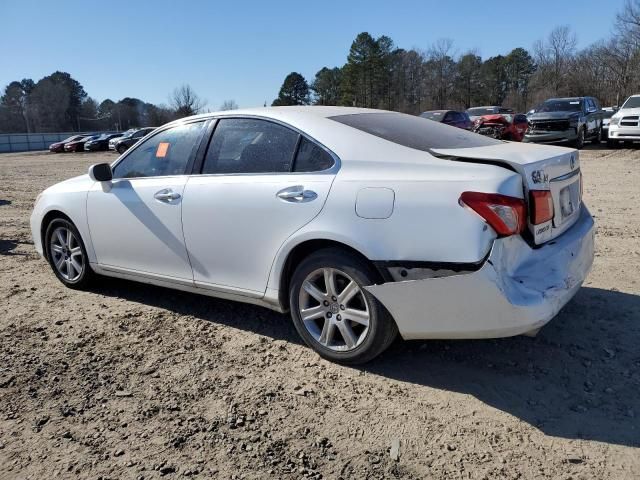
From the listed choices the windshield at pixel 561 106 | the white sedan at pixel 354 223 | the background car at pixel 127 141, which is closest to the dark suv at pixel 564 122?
the windshield at pixel 561 106

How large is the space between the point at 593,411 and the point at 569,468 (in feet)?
1.79

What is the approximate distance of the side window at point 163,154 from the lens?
13.7ft

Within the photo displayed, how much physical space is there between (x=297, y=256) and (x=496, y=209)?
1308 mm

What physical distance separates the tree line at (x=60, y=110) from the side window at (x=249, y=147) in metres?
88.0

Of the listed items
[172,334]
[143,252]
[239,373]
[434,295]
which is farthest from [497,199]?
[143,252]

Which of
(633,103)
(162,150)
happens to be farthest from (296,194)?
(633,103)

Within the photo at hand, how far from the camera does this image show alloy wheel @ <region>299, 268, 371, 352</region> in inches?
129

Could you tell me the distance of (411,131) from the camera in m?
3.70

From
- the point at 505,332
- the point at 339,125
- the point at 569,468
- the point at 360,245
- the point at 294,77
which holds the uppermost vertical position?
the point at 294,77

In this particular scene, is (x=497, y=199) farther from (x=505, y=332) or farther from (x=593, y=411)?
(x=593, y=411)

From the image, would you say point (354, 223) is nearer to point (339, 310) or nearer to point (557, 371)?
point (339, 310)

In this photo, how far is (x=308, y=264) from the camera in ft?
11.1

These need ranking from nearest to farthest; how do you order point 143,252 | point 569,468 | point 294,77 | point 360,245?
point 569,468 < point 360,245 < point 143,252 < point 294,77

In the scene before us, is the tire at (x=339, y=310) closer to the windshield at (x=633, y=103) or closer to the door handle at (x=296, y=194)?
the door handle at (x=296, y=194)
